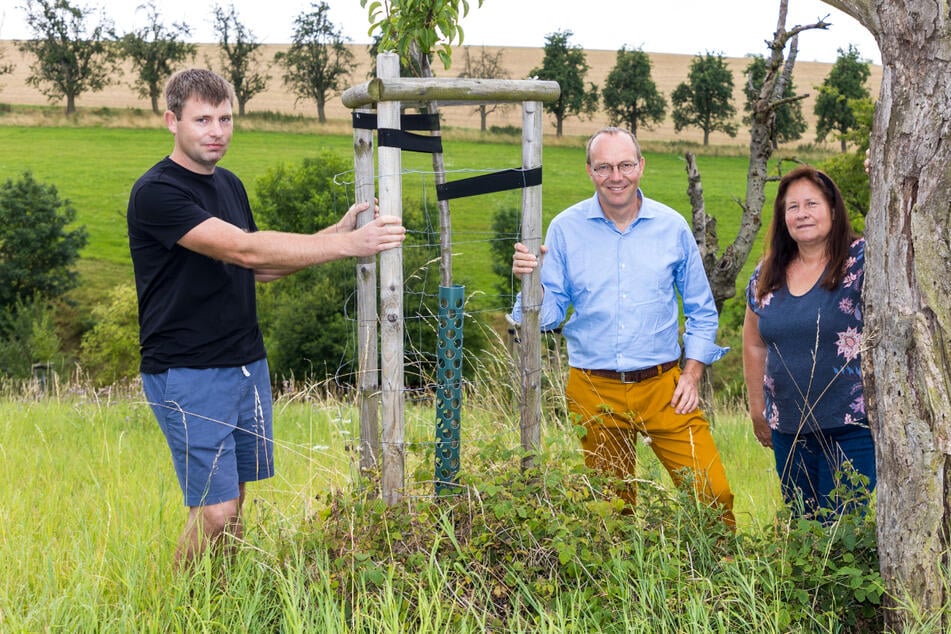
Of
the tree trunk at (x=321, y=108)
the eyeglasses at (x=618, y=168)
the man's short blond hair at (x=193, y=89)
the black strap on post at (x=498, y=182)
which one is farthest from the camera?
the tree trunk at (x=321, y=108)

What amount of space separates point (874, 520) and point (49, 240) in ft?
160

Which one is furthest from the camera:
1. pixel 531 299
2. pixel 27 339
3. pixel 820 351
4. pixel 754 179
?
pixel 27 339

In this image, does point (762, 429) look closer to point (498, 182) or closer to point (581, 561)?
point (581, 561)

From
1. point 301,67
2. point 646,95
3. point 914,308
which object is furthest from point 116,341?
point 646,95

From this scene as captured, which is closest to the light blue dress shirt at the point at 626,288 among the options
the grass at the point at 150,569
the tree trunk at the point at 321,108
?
the grass at the point at 150,569

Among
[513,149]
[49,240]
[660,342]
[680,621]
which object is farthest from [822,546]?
[513,149]

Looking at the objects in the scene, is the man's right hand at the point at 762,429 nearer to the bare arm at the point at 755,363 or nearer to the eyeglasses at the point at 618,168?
the bare arm at the point at 755,363

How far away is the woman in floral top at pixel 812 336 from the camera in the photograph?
405 cm

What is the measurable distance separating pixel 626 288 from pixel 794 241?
0.82m

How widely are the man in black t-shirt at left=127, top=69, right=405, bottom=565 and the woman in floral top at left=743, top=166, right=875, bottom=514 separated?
180 centimetres

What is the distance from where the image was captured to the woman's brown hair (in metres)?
4.10

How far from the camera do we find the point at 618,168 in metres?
4.29

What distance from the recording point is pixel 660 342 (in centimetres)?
439

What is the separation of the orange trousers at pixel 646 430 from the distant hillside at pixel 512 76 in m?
63.5
